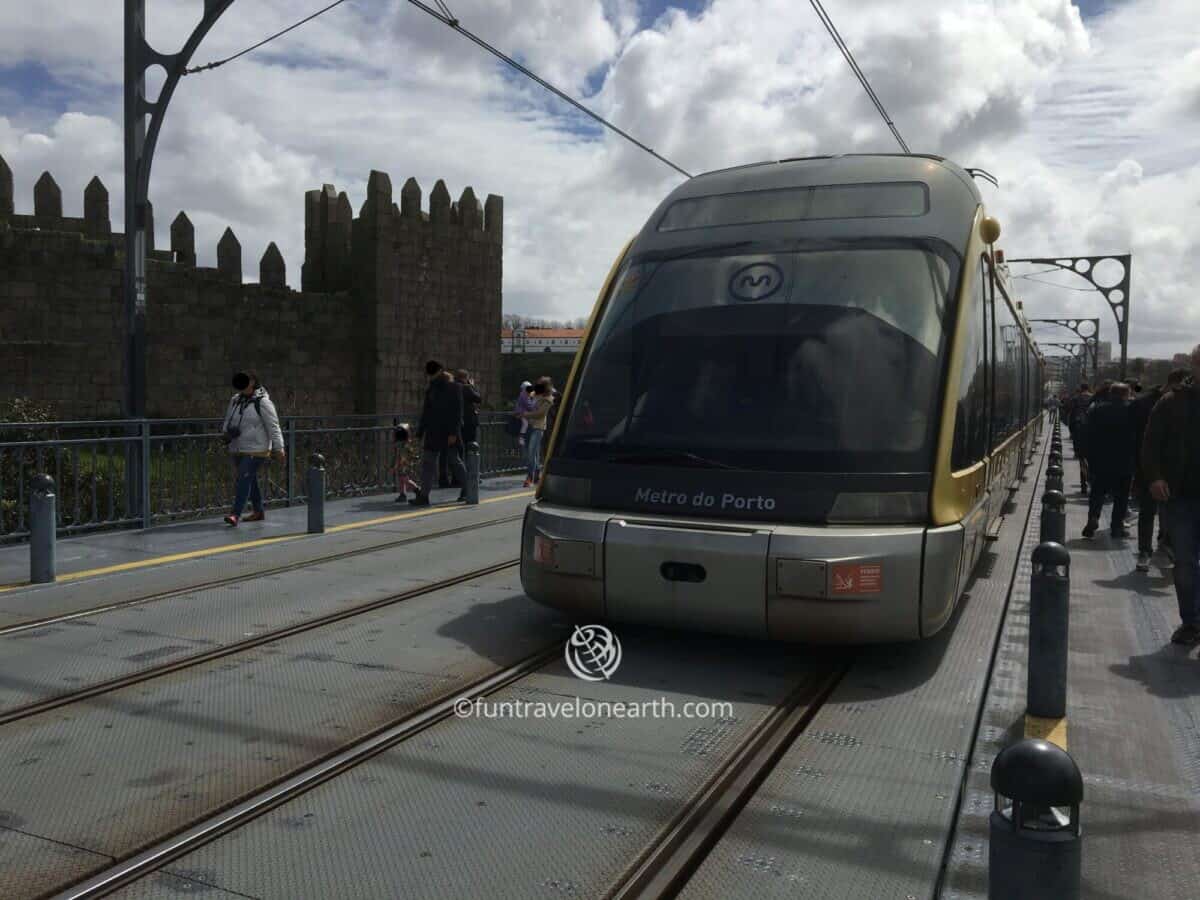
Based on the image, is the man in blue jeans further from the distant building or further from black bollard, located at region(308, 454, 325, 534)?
the distant building

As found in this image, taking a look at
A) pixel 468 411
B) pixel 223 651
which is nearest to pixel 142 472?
pixel 468 411

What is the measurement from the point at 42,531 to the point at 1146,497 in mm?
8353

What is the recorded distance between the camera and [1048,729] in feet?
15.6

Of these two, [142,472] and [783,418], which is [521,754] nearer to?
[783,418]

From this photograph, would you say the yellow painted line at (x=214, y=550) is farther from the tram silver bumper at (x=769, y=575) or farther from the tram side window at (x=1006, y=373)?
the tram side window at (x=1006, y=373)

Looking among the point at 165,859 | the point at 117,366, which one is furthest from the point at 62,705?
the point at 117,366

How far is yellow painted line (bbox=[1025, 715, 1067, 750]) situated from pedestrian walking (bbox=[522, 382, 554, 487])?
1072 centimetres

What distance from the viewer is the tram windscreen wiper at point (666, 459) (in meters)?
5.66

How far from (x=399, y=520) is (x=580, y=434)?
5.74 meters

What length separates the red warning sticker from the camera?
5102 millimetres

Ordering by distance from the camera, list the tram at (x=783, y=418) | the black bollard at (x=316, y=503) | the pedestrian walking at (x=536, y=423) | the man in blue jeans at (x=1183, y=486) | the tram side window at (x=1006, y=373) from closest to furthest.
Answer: the tram at (x=783, y=418), the man in blue jeans at (x=1183, y=486), the tram side window at (x=1006, y=373), the black bollard at (x=316, y=503), the pedestrian walking at (x=536, y=423)

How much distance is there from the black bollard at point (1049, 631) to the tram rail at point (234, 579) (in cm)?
534

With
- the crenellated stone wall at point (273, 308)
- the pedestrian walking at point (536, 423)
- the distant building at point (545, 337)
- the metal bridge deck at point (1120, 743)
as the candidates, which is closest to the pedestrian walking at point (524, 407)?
the pedestrian walking at point (536, 423)

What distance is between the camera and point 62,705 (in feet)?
15.9
